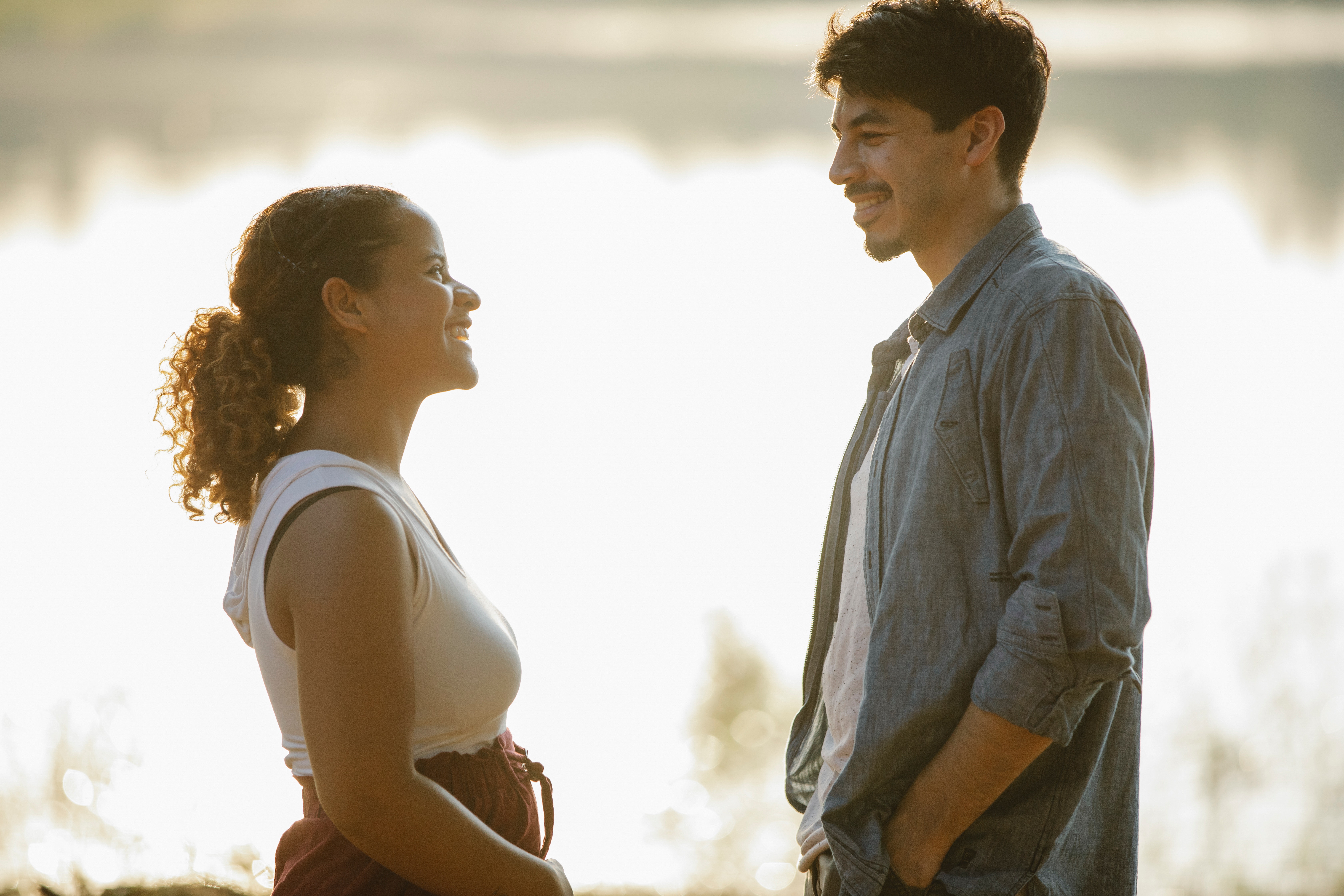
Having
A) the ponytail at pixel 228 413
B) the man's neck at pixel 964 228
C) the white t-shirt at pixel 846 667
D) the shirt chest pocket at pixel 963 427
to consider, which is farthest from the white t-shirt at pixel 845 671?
the ponytail at pixel 228 413

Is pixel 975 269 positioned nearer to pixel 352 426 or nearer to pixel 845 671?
pixel 845 671

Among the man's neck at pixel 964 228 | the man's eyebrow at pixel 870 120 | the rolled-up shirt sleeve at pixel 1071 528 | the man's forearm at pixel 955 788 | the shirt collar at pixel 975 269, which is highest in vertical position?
the man's eyebrow at pixel 870 120

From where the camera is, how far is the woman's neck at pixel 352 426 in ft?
4.07

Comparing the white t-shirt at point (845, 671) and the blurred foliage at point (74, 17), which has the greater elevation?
the blurred foliage at point (74, 17)

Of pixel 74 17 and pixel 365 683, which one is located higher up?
pixel 74 17

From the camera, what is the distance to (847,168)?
1349 mm

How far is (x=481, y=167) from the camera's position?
12.8ft

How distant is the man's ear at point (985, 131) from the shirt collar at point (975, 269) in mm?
85

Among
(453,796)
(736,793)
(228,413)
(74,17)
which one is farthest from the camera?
(74,17)

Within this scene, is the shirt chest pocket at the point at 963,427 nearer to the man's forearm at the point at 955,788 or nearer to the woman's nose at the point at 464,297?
the man's forearm at the point at 955,788

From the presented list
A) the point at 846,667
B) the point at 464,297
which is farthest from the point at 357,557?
the point at 846,667

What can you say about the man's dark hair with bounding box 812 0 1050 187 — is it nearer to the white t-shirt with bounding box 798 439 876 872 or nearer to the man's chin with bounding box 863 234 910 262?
the man's chin with bounding box 863 234 910 262

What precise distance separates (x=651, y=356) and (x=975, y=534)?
272 cm

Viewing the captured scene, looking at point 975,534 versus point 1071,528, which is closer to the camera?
point 1071,528
